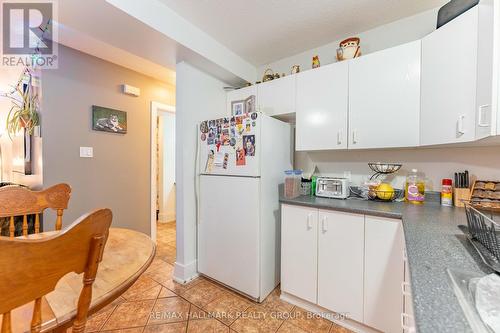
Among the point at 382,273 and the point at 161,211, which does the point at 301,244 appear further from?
the point at 161,211

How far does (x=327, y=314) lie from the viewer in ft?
5.24

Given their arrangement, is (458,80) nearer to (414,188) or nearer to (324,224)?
(414,188)

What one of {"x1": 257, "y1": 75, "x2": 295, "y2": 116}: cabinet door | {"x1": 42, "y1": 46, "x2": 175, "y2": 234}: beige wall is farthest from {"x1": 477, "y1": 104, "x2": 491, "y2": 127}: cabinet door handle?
{"x1": 42, "y1": 46, "x2": 175, "y2": 234}: beige wall

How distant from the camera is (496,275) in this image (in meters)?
0.60

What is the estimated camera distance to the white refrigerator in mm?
1740

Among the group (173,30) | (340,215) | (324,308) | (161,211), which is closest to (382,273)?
(340,215)

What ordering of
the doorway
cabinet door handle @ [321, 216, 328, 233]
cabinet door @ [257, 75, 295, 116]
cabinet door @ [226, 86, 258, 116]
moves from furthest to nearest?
1. the doorway
2. cabinet door @ [226, 86, 258, 116]
3. cabinet door @ [257, 75, 295, 116]
4. cabinet door handle @ [321, 216, 328, 233]

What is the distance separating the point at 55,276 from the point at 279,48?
7.84ft

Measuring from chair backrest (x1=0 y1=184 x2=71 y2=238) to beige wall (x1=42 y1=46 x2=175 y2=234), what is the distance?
104 centimetres

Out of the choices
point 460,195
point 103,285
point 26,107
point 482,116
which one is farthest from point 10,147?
point 460,195

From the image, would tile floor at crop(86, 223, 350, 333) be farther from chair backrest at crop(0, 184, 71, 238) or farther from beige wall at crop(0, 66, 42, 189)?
beige wall at crop(0, 66, 42, 189)

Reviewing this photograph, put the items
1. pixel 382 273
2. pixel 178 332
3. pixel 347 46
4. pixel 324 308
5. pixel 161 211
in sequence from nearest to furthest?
pixel 382 273
pixel 178 332
pixel 324 308
pixel 347 46
pixel 161 211

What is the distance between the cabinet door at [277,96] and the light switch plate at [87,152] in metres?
1.94

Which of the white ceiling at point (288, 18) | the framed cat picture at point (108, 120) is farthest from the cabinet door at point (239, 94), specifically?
the framed cat picture at point (108, 120)
